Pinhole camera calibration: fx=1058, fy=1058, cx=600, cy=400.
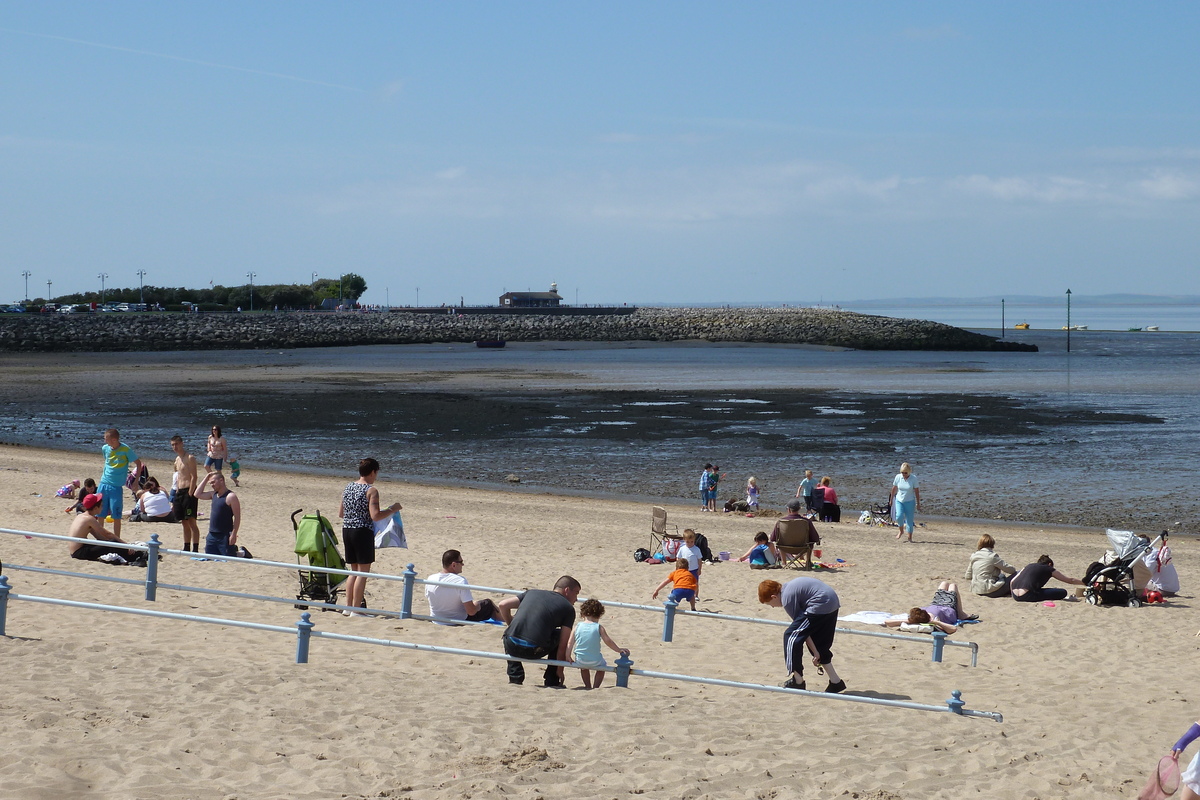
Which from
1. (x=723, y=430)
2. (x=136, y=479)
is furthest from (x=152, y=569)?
(x=723, y=430)

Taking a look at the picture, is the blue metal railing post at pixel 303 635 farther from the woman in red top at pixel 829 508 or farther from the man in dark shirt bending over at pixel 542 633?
the woman in red top at pixel 829 508

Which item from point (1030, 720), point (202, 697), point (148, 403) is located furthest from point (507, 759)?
point (148, 403)

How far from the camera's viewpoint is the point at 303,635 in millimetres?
8391

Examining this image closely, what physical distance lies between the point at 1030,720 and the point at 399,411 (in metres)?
35.2

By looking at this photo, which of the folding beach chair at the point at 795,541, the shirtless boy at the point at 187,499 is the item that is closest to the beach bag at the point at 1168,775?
the folding beach chair at the point at 795,541

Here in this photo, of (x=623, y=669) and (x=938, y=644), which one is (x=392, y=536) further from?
(x=938, y=644)

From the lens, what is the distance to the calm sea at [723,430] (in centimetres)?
2531

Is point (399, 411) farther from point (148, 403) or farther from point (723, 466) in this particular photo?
point (723, 466)

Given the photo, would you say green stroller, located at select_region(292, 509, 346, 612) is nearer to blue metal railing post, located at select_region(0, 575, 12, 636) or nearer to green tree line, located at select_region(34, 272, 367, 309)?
blue metal railing post, located at select_region(0, 575, 12, 636)

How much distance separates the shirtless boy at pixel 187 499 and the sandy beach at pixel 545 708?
549mm

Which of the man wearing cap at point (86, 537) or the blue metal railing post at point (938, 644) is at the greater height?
the man wearing cap at point (86, 537)

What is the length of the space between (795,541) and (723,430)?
67.2 feet

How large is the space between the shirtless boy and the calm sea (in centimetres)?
1068

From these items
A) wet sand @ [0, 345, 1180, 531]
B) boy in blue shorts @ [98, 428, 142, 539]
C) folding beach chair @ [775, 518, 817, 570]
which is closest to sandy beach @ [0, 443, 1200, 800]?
boy in blue shorts @ [98, 428, 142, 539]
